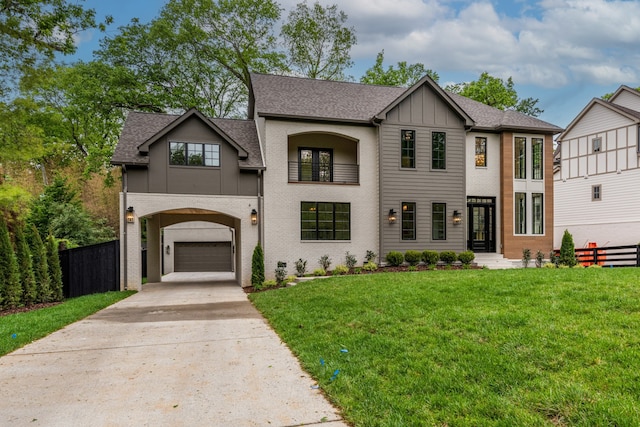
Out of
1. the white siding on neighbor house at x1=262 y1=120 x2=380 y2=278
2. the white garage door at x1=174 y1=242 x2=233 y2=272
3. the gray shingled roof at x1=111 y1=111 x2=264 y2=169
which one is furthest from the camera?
the white garage door at x1=174 y1=242 x2=233 y2=272

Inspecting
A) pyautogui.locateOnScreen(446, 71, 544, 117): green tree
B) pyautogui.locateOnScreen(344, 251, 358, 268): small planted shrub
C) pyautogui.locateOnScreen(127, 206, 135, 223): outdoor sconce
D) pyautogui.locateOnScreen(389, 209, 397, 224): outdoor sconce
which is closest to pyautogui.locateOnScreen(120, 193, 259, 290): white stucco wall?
pyautogui.locateOnScreen(127, 206, 135, 223): outdoor sconce

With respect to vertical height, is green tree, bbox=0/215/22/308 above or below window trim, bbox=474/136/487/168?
below

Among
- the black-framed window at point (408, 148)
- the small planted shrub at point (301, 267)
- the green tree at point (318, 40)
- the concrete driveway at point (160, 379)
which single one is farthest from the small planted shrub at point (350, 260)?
the green tree at point (318, 40)

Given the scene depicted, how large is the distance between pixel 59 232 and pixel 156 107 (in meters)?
9.00

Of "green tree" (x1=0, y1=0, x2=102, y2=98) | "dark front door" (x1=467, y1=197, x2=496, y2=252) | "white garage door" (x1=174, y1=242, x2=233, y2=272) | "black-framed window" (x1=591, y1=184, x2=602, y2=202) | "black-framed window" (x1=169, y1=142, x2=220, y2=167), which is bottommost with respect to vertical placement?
"white garage door" (x1=174, y1=242, x2=233, y2=272)

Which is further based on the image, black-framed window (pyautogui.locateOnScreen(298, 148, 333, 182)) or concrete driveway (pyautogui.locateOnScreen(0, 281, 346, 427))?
black-framed window (pyautogui.locateOnScreen(298, 148, 333, 182))

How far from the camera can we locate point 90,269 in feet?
40.7

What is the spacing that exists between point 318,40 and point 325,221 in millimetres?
16502

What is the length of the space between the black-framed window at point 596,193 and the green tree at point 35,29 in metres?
26.9

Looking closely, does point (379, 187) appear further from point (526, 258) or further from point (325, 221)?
point (526, 258)

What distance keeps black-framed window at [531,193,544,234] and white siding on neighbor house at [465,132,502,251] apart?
1.61 metres

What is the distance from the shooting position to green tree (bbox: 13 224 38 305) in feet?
32.7

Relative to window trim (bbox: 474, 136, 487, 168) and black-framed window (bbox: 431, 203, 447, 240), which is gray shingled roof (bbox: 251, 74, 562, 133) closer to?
window trim (bbox: 474, 136, 487, 168)

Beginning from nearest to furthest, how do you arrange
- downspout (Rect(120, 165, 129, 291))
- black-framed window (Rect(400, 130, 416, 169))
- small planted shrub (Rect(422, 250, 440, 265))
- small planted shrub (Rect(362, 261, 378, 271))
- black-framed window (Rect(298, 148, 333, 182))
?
downspout (Rect(120, 165, 129, 291)) < small planted shrub (Rect(362, 261, 378, 271)) < small planted shrub (Rect(422, 250, 440, 265)) < black-framed window (Rect(400, 130, 416, 169)) < black-framed window (Rect(298, 148, 333, 182))
